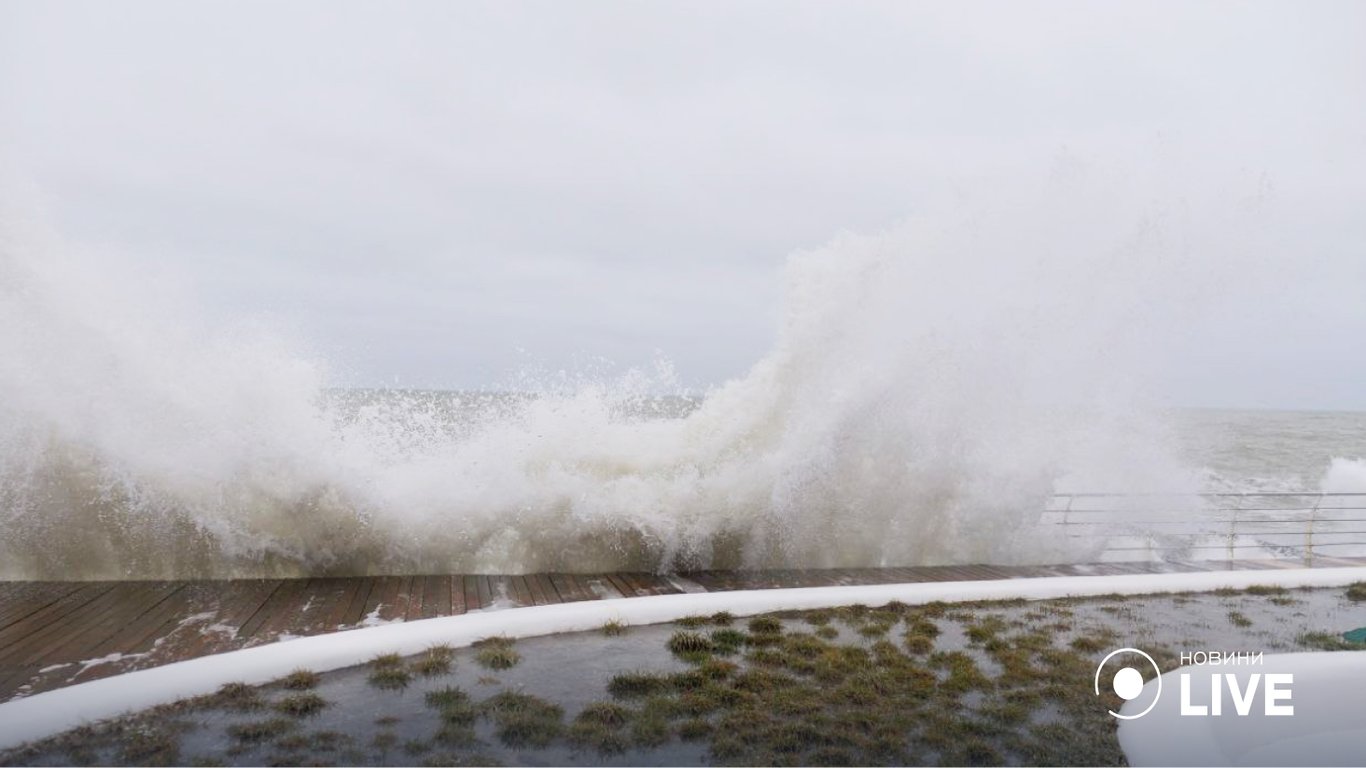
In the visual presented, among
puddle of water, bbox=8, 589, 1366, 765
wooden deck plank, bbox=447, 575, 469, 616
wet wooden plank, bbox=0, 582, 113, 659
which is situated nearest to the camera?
puddle of water, bbox=8, 589, 1366, 765

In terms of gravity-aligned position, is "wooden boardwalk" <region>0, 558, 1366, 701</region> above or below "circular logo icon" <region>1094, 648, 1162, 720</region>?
above

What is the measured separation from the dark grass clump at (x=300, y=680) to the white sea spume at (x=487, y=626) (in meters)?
0.06

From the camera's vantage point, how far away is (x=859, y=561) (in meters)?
7.19

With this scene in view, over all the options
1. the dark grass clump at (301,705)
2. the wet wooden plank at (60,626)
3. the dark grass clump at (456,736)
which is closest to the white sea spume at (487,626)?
the dark grass clump at (301,705)

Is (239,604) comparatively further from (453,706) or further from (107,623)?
(453,706)

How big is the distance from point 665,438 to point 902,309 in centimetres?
247

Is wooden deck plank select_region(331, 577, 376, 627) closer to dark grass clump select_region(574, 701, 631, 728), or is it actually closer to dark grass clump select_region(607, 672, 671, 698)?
dark grass clump select_region(607, 672, 671, 698)

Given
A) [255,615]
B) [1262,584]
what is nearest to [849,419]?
[1262,584]

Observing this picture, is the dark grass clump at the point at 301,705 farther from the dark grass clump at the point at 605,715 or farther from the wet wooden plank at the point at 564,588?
the wet wooden plank at the point at 564,588

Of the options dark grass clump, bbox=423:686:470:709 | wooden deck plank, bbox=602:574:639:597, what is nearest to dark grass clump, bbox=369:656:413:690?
dark grass clump, bbox=423:686:470:709

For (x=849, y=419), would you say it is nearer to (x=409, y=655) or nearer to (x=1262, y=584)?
(x=1262, y=584)

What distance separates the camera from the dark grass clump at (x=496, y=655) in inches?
151

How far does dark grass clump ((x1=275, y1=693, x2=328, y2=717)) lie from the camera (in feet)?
10.4

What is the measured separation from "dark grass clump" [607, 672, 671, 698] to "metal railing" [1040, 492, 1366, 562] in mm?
5273
